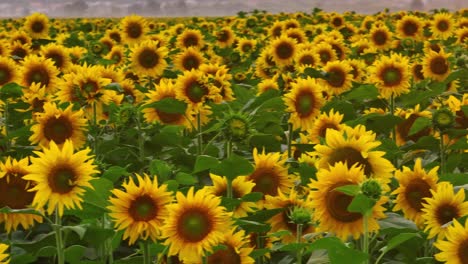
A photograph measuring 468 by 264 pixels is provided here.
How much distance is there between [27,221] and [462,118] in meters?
2.96

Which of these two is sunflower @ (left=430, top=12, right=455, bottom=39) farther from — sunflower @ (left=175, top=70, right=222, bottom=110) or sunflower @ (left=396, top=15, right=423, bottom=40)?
sunflower @ (left=175, top=70, right=222, bottom=110)

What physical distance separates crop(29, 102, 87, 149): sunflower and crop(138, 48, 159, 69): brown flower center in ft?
8.57

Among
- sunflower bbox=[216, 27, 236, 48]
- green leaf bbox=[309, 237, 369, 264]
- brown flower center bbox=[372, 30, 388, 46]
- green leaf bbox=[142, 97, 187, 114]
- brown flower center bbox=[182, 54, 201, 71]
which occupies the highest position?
Answer: sunflower bbox=[216, 27, 236, 48]

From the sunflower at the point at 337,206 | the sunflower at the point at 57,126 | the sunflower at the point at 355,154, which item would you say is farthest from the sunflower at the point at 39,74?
the sunflower at the point at 337,206

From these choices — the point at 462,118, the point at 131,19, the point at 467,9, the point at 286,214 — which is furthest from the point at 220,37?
the point at 467,9

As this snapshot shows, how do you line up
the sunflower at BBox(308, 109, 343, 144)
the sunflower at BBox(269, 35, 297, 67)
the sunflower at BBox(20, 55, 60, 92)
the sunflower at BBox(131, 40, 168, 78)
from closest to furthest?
1. the sunflower at BBox(308, 109, 343, 144)
2. the sunflower at BBox(20, 55, 60, 92)
3. the sunflower at BBox(131, 40, 168, 78)
4. the sunflower at BBox(269, 35, 297, 67)

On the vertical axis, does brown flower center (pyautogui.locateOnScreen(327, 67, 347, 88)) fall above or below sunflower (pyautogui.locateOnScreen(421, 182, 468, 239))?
above

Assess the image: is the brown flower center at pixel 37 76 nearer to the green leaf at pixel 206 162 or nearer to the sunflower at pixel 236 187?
the sunflower at pixel 236 187

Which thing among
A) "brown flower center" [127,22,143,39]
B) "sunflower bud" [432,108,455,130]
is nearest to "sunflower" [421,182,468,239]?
"sunflower bud" [432,108,455,130]

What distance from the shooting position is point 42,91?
20.6 ft

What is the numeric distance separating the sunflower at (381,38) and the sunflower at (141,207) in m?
7.59

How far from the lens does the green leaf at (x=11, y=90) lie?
5.93m

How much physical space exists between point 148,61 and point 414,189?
14.4 ft

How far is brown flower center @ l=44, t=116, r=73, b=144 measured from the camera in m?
5.02
